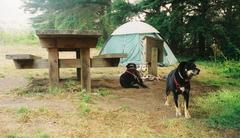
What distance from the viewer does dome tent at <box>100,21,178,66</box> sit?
15375 millimetres

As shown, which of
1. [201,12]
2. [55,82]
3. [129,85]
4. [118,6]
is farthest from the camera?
[118,6]

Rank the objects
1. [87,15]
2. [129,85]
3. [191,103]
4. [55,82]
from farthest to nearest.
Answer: [87,15] → [129,85] → [55,82] → [191,103]

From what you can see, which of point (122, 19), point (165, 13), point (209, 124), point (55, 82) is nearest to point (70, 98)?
point (55, 82)

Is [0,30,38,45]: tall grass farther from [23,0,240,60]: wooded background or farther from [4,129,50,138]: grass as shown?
[4,129,50,138]: grass

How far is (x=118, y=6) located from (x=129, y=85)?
33.5 ft

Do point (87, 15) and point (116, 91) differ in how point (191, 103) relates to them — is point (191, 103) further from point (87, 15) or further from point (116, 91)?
point (87, 15)

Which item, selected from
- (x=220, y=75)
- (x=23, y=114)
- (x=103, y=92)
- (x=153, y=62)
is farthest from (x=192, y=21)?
(x=23, y=114)

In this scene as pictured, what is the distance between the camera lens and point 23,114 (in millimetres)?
6039

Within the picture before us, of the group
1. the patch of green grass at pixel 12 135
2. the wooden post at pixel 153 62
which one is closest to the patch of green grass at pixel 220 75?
the wooden post at pixel 153 62

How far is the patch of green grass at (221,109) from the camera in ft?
19.3

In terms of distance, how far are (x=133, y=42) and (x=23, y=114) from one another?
981cm

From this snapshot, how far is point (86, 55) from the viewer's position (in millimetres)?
8547

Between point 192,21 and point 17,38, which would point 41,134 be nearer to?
point 192,21

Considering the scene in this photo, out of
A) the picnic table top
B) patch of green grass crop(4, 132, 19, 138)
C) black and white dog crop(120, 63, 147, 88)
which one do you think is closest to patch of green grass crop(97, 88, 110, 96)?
black and white dog crop(120, 63, 147, 88)
